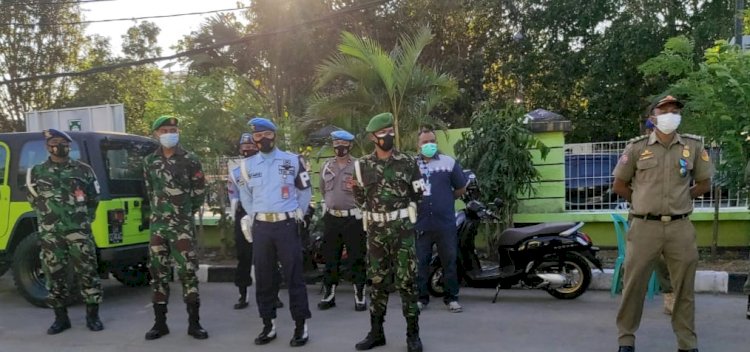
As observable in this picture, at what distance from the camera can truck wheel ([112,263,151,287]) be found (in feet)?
24.2

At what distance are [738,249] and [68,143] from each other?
26.9 ft

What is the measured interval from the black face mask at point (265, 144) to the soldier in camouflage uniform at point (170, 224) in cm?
77

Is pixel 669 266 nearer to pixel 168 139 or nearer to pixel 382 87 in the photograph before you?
pixel 168 139

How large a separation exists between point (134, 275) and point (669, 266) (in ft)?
20.0

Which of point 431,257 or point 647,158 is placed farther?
point 431,257

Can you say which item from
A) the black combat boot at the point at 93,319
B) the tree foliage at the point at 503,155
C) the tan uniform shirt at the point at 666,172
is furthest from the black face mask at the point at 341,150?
the tan uniform shirt at the point at 666,172

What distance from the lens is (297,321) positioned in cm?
489

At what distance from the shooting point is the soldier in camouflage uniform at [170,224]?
16.8 ft

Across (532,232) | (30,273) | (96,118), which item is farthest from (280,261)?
(96,118)

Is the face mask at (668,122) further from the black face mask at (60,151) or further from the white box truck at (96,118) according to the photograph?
the white box truck at (96,118)

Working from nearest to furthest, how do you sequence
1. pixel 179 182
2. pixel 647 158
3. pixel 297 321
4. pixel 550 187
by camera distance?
pixel 647 158 < pixel 297 321 < pixel 179 182 < pixel 550 187

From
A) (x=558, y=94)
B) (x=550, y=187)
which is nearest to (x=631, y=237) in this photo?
(x=550, y=187)

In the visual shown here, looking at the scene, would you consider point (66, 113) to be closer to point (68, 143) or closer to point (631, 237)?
point (68, 143)

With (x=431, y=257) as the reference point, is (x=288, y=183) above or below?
above
